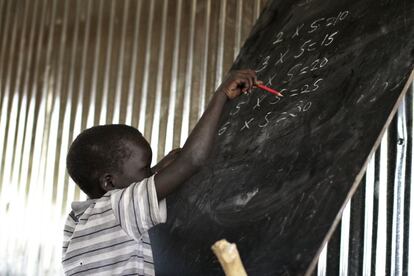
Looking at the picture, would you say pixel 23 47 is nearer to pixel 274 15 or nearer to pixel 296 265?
pixel 274 15

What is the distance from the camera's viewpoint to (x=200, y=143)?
A: 1.66m

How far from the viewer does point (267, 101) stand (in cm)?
188

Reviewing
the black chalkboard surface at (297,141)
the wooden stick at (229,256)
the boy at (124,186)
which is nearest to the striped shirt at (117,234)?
the boy at (124,186)

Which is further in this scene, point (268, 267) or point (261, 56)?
point (261, 56)

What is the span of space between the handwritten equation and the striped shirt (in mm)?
376

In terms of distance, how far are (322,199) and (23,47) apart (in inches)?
130

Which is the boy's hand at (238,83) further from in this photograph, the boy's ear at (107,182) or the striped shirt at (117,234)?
the boy's ear at (107,182)

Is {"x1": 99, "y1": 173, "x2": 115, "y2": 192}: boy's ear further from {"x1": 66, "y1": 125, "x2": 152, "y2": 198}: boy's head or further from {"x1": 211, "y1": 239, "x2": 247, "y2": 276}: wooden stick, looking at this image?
{"x1": 211, "y1": 239, "x2": 247, "y2": 276}: wooden stick

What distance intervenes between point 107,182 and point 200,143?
1.08ft

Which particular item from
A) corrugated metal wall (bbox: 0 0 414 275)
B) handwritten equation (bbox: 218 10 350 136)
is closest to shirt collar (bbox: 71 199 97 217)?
handwritten equation (bbox: 218 10 350 136)

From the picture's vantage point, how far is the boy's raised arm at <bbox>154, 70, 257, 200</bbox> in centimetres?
166

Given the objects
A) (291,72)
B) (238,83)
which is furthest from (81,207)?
(291,72)

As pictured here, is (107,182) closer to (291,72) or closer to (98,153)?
(98,153)

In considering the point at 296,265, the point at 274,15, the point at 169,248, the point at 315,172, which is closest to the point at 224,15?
the point at 274,15
